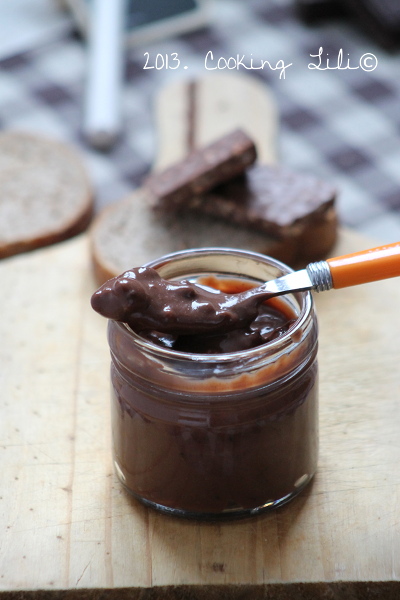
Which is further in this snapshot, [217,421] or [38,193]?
[38,193]

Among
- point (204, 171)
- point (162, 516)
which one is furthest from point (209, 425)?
point (204, 171)

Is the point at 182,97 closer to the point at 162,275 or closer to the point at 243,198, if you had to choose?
the point at 243,198

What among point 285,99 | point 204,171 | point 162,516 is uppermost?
point 204,171

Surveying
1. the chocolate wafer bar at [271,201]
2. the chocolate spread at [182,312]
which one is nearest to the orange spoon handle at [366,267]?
the chocolate spread at [182,312]

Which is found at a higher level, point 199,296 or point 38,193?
point 199,296

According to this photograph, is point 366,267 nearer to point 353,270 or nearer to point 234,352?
point 353,270

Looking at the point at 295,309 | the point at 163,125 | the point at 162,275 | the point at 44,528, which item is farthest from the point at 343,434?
the point at 163,125
